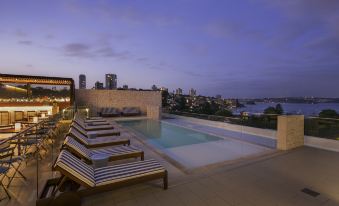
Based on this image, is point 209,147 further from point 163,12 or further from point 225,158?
point 163,12

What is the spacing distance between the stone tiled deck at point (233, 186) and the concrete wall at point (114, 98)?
11769 millimetres

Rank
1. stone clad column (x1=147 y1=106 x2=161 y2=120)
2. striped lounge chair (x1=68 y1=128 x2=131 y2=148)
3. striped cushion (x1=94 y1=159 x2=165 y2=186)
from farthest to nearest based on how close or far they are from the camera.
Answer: stone clad column (x1=147 y1=106 x2=161 y2=120)
striped lounge chair (x1=68 y1=128 x2=131 y2=148)
striped cushion (x1=94 y1=159 x2=165 y2=186)

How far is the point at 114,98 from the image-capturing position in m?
16.7

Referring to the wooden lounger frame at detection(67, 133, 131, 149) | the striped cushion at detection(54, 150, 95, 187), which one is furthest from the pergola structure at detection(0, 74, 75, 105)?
the striped cushion at detection(54, 150, 95, 187)

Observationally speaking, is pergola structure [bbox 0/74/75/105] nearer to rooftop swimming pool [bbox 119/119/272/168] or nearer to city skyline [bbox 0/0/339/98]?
city skyline [bbox 0/0/339/98]

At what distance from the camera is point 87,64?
24453mm

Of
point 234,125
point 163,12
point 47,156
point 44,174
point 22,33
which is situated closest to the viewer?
point 44,174

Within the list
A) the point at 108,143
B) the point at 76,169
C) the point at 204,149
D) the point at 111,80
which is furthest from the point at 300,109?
the point at 111,80

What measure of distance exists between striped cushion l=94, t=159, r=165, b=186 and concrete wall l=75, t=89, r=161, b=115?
45.4 ft

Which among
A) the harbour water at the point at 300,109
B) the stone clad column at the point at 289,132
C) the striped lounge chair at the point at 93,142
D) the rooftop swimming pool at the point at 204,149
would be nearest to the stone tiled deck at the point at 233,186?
the rooftop swimming pool at the point at 204,149

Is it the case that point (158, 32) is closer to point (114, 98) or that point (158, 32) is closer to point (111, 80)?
point (114, 98)

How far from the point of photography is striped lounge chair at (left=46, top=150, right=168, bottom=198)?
8.98ft

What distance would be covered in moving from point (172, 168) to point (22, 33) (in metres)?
14.6

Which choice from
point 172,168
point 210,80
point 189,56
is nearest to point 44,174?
point 172,168
